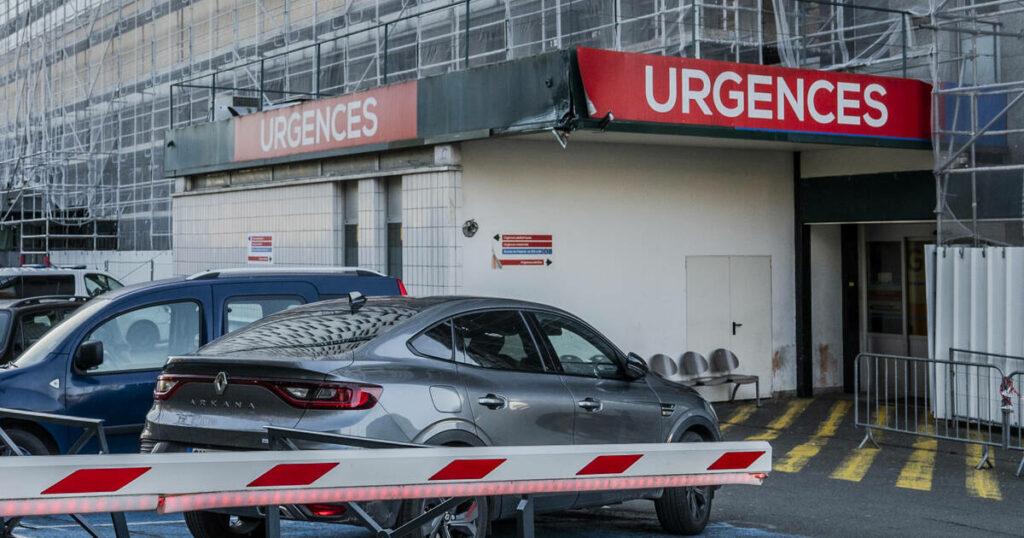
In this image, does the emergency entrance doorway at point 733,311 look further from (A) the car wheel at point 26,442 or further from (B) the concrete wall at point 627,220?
(A) the car wheel at point 26,442

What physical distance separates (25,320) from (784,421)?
349 inches

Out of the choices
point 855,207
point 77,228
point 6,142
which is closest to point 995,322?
point 855,207

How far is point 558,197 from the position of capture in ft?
46.5

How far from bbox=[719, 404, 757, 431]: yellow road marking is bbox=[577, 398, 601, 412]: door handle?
640 cm

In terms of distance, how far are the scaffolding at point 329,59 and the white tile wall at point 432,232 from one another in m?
1.71

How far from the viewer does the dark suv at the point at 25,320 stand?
33.0ft

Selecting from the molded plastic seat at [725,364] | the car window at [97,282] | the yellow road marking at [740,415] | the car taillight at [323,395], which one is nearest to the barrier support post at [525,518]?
the car taillight at [323,395]

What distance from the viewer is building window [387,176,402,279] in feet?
48.9

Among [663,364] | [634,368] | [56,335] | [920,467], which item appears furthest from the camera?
[663,364]

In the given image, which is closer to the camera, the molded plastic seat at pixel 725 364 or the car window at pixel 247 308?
the car window at pixel 247 308

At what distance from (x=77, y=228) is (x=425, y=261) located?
73.7ft

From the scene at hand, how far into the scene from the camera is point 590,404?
7.60 m

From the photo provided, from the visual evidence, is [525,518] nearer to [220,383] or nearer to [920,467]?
[220,383]

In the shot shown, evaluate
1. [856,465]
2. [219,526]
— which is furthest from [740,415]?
[219,526]
